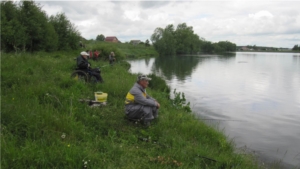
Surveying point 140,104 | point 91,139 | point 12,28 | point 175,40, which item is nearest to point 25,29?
point 12,28

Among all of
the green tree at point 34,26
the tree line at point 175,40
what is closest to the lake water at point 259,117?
the green tree at point 34,26

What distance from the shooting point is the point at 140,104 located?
6.09 m

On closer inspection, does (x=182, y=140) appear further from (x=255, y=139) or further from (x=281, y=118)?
(x=281, y=118)

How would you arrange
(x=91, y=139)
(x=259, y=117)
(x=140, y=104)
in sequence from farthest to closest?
(x=259, y=117) → (x=140, y=104) → (x=91, y=139)

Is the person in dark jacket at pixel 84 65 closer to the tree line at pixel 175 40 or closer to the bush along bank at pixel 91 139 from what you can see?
the bush along bank at pixel 91 139

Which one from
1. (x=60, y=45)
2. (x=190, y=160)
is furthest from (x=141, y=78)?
(x=60, y=45)

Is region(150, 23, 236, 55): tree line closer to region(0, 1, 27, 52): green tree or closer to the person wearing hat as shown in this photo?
region(0, 1, 27, 52): green tree

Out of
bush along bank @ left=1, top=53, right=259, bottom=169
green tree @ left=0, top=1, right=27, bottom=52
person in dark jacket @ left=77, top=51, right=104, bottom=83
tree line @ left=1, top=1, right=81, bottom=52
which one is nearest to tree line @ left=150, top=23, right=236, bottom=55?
tree line @ left=1, top=1, right=81, bottom=52

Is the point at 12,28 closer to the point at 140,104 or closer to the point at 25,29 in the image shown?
the point at 25,29

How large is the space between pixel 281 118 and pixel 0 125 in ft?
37.1

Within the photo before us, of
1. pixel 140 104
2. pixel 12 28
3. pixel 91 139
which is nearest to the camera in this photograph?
pixel 91 139

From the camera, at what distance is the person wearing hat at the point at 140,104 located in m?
6.00

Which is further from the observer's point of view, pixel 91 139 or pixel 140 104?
pixel 140 104

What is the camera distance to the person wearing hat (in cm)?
600
